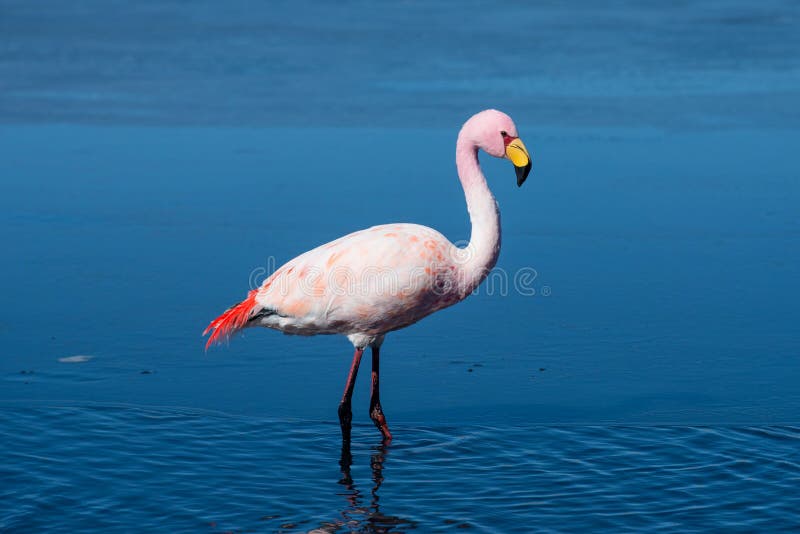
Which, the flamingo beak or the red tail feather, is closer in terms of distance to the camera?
the flamingo beak

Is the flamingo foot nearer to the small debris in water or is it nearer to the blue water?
the blue water

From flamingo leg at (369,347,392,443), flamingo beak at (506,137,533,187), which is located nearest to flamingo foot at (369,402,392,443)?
flamingo leg at (369,347,392,443)

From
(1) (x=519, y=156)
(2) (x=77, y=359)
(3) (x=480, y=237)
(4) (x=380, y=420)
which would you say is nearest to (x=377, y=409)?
(4) (x=380, y=420)

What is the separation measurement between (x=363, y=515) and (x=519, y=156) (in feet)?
7.13

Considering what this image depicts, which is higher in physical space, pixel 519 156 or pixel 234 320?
pixel 519 156

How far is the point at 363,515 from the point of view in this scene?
525 centimetres

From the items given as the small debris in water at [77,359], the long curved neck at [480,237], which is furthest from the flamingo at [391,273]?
the small debris in water at [77,359]

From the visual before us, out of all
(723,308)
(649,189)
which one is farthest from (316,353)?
(649,189)

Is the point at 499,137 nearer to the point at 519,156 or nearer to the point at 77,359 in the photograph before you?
the point at 519,156

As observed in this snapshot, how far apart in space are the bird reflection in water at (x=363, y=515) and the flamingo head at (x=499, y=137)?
5.86 ft

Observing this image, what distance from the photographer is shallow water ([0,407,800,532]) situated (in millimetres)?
5137

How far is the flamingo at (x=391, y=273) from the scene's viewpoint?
619cm

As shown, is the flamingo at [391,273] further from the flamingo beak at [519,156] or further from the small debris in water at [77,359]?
the small debris in water at [77,359]

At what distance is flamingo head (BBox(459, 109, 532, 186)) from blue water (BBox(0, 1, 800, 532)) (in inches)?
54.1
